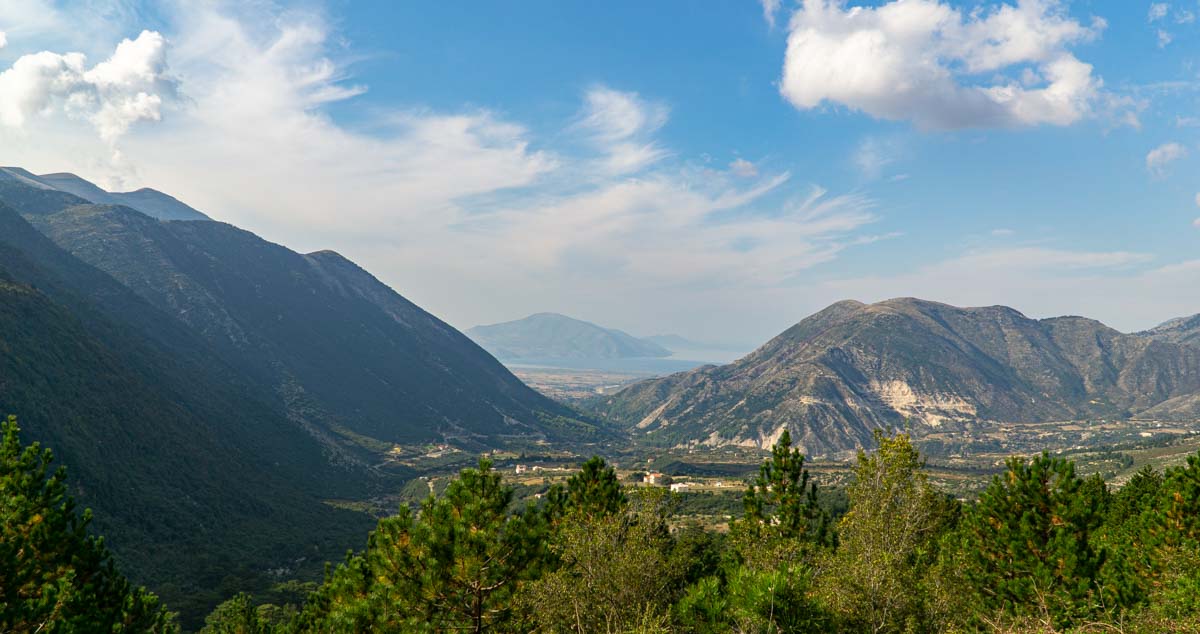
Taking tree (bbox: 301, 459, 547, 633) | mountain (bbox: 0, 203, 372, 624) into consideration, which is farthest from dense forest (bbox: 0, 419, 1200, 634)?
mountain (bbox: 0, 203, 372, 624)

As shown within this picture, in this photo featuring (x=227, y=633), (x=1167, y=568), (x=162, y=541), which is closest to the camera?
(x=1167, y=568)

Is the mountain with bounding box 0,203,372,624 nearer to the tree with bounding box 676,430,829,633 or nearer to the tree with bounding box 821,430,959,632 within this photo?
the tree with bounding box 676,430,829,633

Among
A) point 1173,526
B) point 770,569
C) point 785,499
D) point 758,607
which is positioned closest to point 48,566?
point 758,607

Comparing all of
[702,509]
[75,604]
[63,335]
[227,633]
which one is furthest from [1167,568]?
[63,335]

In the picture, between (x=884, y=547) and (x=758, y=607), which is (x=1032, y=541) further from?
(x=758, y=607)

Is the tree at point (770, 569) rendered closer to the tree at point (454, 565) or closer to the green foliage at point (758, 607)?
the green foliage at point (758, 607)

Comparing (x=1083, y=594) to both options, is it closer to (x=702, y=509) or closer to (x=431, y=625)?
(x=431, y=625)

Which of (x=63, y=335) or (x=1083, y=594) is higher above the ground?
(x=63, y=335)

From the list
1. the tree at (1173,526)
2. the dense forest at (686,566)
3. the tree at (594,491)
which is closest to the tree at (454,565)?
the dense forest at (686,566)
